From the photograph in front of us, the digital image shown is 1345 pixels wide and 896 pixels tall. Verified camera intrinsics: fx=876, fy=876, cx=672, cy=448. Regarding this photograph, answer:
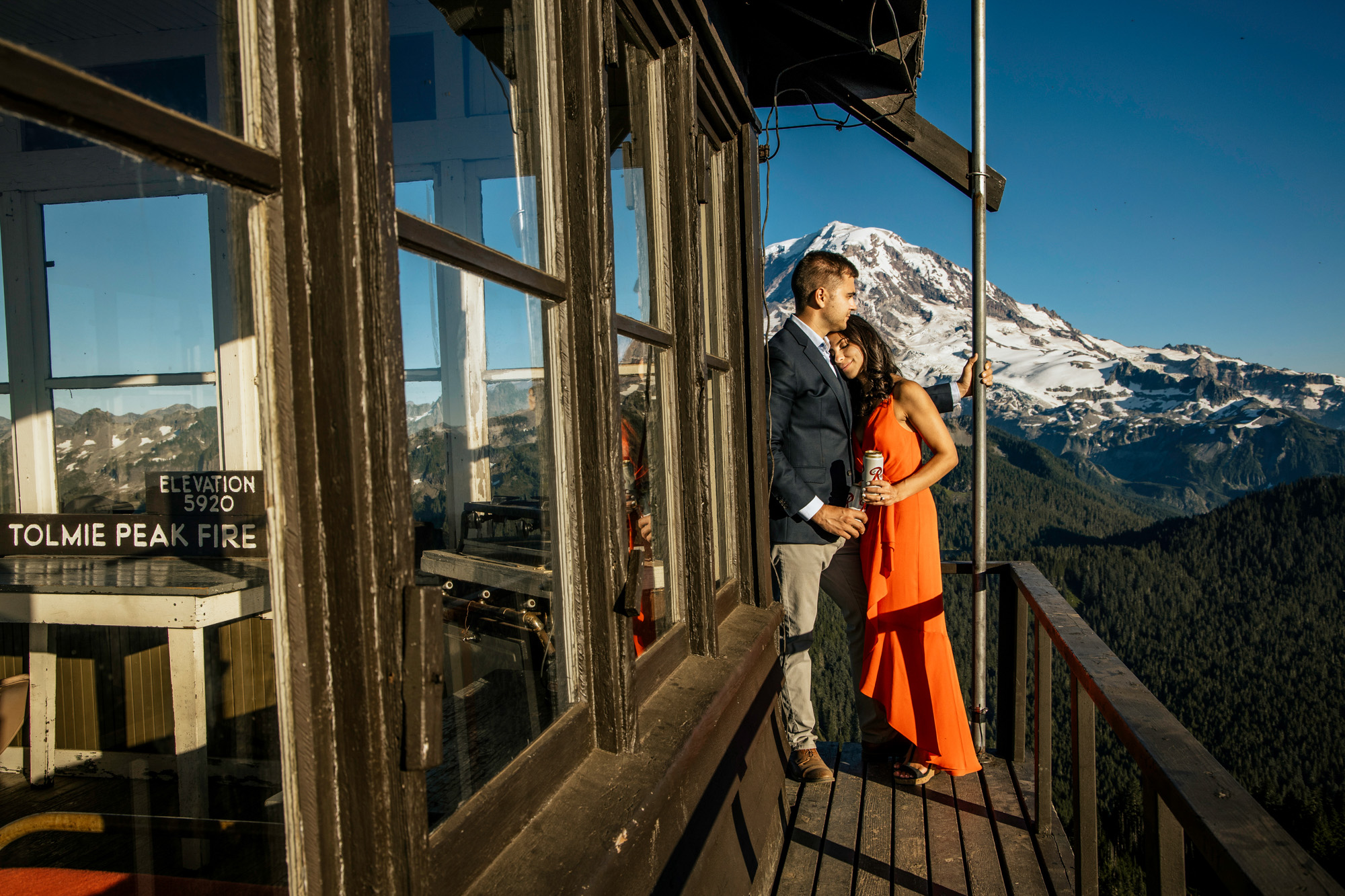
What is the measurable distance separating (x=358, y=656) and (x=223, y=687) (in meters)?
0.51

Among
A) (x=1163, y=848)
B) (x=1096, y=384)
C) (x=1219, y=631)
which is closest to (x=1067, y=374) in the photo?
(x=1096, y=384)

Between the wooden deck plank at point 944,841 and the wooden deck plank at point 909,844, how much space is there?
0.06 feet

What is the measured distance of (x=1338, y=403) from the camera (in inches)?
6481

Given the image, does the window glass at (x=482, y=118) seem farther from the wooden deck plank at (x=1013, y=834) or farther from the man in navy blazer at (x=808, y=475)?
the wooden deck plank at (x=1013, y=834)

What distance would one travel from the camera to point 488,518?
1.24m

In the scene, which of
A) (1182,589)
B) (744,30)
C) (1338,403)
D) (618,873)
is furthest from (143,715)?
(1338,403)

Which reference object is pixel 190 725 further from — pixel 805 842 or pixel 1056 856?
pixel 1056 856

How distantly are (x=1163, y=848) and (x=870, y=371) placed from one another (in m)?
2.10

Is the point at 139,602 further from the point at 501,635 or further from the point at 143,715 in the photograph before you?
the point at 501,635

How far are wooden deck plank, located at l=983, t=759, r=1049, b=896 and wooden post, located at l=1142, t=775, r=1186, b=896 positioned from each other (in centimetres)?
125

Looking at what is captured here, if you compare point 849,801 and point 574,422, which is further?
point 849,801

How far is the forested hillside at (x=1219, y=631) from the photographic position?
3728 cm

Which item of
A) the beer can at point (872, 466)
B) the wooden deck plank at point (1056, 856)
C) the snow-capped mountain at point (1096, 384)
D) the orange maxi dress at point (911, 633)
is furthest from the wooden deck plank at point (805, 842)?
the snow-capped mountain at point (1096, 384)

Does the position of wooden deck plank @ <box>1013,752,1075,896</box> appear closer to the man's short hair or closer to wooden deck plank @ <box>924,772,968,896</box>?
wooden deck plank @ <box>924,772,968,896</box>
